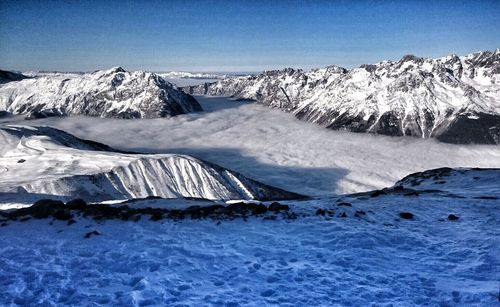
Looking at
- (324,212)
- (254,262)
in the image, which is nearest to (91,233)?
(254,262)

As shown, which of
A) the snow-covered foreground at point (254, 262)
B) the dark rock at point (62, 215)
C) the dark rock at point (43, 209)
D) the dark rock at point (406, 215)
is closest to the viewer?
the snow-covered foreground at point (254, 262)

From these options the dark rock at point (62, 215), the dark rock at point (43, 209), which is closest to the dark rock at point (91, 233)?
the dark rock at point (62, 215)

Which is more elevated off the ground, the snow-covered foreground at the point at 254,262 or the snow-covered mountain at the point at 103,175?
the snow-covered foreground at the point at 254,262

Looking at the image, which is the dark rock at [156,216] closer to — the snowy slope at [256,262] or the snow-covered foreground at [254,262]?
the snowy slope at [256,262]

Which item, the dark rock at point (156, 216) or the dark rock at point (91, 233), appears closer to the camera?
the dark rock at point (91, 233)

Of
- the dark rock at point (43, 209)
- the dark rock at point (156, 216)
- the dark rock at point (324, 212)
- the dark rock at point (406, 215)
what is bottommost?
the dark rock at point (43, 209)

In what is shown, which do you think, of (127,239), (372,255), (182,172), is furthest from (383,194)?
(182,172)

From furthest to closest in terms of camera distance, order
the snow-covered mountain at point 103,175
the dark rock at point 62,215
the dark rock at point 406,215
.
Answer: the snow-covered mountain at point 103,175, the dark rock at point 406,215, the dark rock at point 62,215
